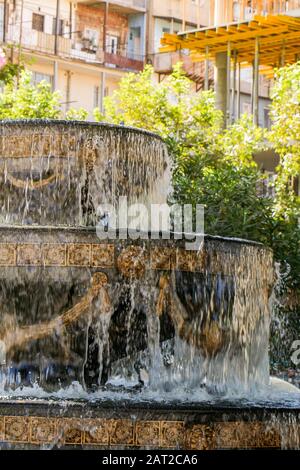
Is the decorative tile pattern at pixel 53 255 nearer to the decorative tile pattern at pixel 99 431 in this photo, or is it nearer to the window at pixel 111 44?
the decorative tile pattern at pixel 99 431

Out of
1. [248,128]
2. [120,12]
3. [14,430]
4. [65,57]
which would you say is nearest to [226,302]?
[14,430]

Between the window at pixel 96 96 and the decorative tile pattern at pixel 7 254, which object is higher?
the window at pixel 96 96

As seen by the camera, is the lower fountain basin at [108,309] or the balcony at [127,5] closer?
the lower fountain basin at [108,309]

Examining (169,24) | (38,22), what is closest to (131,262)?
(38,22)

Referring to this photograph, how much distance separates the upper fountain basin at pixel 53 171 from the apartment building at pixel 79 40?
30675 mm

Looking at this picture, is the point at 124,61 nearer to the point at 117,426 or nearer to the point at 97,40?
the point at 97,40

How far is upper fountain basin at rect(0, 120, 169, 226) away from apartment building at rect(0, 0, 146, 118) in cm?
3068

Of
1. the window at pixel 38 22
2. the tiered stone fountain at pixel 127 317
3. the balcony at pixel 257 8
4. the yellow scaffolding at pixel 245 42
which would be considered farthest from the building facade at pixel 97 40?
the tiered stone fountain at pixel 127 317

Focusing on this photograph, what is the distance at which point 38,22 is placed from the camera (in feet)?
148

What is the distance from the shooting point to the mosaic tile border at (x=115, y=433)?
867 centimetres

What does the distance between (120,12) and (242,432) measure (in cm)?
4056

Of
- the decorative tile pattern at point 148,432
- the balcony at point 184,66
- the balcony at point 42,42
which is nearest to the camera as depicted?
the decorative tile pattern at point 148,432

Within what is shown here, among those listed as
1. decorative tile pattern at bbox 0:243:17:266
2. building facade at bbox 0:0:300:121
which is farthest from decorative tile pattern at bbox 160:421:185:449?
building facade at bbox 0:0:300:121

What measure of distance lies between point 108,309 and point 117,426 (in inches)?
58.3
